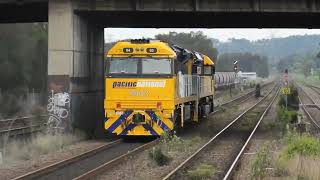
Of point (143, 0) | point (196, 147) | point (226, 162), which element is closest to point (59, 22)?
point (143, 0)

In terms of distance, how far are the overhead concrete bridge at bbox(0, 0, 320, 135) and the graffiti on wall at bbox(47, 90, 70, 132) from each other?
0.18 meters

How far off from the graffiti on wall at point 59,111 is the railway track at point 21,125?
263 cm

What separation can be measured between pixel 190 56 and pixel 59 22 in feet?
20.1

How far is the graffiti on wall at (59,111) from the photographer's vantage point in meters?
21.2

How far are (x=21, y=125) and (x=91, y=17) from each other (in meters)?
7.40

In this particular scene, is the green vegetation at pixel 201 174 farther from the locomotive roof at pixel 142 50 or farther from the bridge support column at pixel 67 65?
the bridge support column at pixel 67 65

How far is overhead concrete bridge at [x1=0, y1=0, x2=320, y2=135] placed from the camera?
2167 cm

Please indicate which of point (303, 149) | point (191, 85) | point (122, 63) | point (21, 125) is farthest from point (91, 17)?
point (303, 149)

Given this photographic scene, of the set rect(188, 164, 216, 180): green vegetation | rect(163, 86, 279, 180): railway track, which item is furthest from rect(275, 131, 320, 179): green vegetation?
rect(188, 164, 216, 180): green vegetation

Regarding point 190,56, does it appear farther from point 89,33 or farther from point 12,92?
point 12,92

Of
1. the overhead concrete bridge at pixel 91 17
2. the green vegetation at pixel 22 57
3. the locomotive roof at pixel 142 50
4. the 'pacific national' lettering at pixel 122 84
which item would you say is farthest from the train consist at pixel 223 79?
the 'pacific national' lettering at pixel 122 84

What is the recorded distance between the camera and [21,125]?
27.9m

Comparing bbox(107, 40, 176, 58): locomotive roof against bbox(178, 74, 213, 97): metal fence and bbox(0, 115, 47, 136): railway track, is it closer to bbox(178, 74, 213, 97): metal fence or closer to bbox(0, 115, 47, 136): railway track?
bbox(178, 74, 213, 97): metal fence

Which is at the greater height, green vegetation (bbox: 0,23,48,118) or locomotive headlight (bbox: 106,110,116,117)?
green vegetation (bbox: 0,23,48,118)
